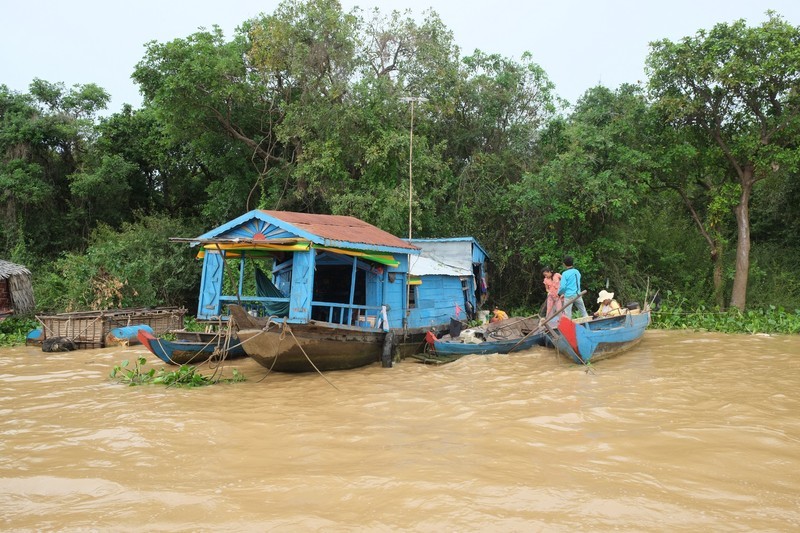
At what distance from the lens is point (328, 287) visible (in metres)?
11.8

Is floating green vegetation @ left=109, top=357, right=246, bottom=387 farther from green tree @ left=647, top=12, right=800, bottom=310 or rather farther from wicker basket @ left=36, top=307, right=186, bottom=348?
green tree @ left=647, top=12, right=800, bottom=310

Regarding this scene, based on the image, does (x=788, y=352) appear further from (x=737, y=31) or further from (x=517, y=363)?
(x=737, y=31)

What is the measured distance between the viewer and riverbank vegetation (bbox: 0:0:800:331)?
1512 cm

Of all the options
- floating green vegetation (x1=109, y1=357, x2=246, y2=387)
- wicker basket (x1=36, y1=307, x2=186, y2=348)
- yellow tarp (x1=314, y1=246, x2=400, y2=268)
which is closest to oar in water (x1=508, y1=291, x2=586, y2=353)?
yellow tarp (x1=314, y1=246, x2=400, y2=268)

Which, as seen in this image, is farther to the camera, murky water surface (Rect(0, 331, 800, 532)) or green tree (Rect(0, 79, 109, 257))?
green tree (Rect(0, 79, 109, 257))

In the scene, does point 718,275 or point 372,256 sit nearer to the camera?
point 372,256

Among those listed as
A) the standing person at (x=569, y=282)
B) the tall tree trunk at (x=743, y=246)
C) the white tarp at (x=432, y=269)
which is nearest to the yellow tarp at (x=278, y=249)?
the white tarp at (x=432, y=269)

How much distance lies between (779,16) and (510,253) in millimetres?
8926

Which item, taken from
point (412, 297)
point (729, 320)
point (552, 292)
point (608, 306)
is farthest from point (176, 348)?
point (729, 320)

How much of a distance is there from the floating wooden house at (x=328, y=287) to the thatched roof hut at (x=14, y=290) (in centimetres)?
962

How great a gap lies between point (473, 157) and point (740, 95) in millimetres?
7395

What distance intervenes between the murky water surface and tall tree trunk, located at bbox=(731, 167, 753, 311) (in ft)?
25.5

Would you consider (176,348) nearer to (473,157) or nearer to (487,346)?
(487,346)

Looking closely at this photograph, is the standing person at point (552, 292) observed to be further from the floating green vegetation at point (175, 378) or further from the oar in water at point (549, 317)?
the floating green vegetation at point (175, 378)
